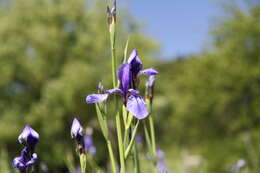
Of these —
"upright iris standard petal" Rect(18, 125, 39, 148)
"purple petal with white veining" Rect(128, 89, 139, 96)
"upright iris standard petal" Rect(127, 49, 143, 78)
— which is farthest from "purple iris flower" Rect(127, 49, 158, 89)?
"upright iris standard petal" Rect(18, 125, 39, 148)

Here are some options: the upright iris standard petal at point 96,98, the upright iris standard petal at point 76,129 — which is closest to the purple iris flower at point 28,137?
the upright iris standard petal at point 76,129

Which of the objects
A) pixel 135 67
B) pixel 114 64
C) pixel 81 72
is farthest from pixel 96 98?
pixel 81 72

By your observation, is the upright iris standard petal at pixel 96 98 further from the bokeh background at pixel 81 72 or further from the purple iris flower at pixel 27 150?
the bokeh background at pixel 81 72

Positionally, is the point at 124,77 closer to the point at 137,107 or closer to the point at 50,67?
the point at 137,107

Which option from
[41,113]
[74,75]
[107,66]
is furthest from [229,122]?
[41,113]

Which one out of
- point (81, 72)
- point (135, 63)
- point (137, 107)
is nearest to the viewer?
point (137, 107)

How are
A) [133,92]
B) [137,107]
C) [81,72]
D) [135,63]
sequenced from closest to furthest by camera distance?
[137,107], [133,92], [135,63], [81,72]

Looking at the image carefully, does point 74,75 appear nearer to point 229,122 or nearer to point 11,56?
point 11,56

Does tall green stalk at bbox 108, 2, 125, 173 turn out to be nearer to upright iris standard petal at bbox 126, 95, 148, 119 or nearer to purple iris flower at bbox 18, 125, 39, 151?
upright iris standard petal at bbox 126, 95, 148, 119
